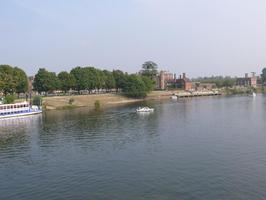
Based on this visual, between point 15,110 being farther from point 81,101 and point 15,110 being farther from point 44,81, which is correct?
point 44,81

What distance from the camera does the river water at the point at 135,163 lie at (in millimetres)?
37000

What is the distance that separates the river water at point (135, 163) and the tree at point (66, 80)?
310ft

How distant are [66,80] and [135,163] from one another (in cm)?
13241

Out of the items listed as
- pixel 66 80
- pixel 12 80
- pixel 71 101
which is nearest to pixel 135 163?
pixel 71 101

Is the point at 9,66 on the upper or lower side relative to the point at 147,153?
upper

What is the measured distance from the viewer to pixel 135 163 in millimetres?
48406

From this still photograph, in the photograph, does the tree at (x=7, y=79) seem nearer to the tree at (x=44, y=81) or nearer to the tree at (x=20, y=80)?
the tree at (x=20, y=80)

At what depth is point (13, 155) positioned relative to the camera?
2197 inches

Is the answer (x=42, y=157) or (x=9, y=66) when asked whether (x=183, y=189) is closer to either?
(x=42, y=157)

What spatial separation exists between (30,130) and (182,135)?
3415 cm

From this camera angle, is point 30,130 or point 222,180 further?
point 30,130

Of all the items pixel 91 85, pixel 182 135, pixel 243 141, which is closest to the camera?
pixel 243 141

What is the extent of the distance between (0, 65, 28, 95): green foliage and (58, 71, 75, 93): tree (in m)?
24.2

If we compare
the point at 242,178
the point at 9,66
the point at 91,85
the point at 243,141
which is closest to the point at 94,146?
the point at 243,141
